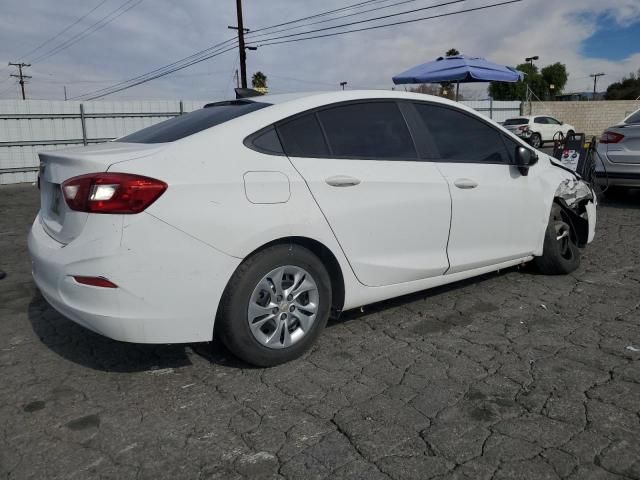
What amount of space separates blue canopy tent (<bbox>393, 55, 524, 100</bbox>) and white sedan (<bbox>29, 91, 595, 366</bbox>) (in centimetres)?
954

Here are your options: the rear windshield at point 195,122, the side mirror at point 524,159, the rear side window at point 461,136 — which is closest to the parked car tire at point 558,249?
the side mirror at point 524,159

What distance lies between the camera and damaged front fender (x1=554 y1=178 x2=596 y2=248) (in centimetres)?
468

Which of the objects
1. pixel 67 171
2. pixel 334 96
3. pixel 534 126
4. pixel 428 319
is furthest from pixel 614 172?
pixel 534 126

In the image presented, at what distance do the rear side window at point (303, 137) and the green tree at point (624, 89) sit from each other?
59.3 meters

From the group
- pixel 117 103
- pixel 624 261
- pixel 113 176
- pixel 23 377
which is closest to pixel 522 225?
pixel 624 261

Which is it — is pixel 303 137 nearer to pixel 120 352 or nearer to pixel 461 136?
pixel 461 136

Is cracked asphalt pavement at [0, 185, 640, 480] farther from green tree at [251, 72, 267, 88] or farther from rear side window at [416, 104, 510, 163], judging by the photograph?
green tree at [251, 72, 267, 88]

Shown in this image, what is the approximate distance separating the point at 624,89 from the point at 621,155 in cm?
5963

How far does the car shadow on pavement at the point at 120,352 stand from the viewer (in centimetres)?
316

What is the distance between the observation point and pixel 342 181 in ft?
10.4

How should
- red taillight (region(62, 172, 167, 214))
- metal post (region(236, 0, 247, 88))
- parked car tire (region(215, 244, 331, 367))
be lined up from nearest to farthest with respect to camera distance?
red taillight (region(62, 172, 167, 214)), parked car tire (region(215, 244, 331, 367)), metal post (region(236, 0, 247, 88))

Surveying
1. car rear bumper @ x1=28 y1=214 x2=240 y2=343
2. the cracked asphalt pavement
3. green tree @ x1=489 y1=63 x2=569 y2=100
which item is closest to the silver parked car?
the cracked asphalt pavement

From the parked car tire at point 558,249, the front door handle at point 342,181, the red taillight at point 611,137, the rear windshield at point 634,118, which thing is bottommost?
the parked car tire at point 558,249

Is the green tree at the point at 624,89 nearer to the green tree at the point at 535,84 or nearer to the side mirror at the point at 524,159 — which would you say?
the green tree at the point at 535,84
